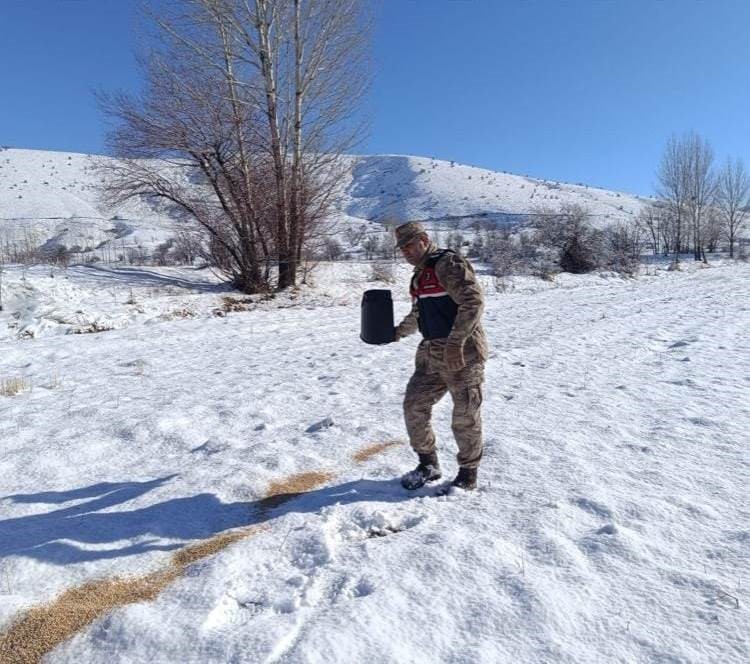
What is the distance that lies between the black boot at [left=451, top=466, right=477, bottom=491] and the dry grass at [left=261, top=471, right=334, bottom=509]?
0.90m

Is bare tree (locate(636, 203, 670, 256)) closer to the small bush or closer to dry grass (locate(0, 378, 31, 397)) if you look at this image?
the small bush

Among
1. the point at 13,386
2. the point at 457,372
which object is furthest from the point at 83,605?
the point at 13,386

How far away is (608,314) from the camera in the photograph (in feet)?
37.0

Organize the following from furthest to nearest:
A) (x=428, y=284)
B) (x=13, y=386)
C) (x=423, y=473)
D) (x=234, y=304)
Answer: (x=234, y=304) → (x=13, y=386) → (x=423, y=473) → (x=428, y=284)

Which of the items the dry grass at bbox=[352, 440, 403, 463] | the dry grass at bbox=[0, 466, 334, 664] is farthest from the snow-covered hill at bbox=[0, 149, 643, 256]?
the dry grass at bbox=[0, 466, 334, 664]

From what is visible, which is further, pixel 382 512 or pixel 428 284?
pixel 428 284

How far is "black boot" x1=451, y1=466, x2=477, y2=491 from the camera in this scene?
3195 millimetres

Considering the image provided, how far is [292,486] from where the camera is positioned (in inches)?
133

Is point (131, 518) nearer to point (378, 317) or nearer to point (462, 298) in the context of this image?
point (378, 317)

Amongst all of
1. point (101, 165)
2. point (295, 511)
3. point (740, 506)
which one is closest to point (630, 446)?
point (740, 506)

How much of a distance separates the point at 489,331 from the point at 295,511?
23.6 feet

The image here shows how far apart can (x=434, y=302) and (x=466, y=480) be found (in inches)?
47.4

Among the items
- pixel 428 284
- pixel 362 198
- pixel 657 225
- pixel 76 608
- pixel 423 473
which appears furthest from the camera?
pixel 362 198

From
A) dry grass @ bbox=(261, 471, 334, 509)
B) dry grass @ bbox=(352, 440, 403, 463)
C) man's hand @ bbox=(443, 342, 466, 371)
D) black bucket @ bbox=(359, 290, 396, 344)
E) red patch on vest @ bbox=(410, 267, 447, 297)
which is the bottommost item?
dry grass @ bbox=(261, 471, 334, 509)
